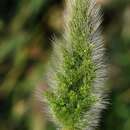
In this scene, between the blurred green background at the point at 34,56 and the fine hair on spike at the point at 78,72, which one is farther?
the blurred green background at the point at 34,56

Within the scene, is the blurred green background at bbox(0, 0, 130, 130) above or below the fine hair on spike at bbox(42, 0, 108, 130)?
above

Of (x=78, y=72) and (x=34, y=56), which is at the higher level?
(x=34, y=56)

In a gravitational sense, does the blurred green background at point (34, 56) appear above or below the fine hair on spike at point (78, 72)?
above

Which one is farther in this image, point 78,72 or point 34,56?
point 34,56
